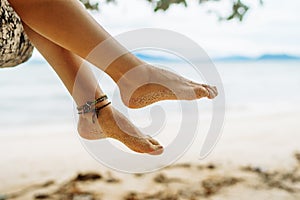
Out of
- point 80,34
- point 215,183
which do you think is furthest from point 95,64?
point 215,183

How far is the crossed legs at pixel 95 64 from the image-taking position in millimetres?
1084

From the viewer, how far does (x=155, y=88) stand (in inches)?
48.5

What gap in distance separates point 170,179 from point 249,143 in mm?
1041

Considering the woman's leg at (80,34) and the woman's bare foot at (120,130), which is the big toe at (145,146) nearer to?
the woman's bare foot at (120,130)

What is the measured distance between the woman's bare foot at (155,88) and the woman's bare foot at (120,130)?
0.21 ft

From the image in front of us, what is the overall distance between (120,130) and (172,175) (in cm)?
125

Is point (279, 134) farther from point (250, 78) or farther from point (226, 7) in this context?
point (250, 78)

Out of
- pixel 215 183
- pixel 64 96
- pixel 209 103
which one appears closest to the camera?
pixel 215 183

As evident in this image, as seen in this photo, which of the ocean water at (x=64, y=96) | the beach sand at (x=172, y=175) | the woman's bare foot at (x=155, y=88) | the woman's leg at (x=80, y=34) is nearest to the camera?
the woman's leg at (x=80, y=34)

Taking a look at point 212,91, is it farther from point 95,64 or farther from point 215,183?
point 215,183

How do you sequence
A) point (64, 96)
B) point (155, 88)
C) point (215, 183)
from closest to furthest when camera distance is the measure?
point (155, 88), point (215, 183), point (64, 96)

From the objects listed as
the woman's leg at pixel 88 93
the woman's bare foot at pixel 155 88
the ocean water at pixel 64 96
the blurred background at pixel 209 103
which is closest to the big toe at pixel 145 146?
the woman's leg at pixel 88 93

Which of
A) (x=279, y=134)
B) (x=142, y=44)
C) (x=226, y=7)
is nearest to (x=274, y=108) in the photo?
(x=279, y=134)

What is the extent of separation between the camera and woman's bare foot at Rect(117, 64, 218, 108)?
1.22 m
